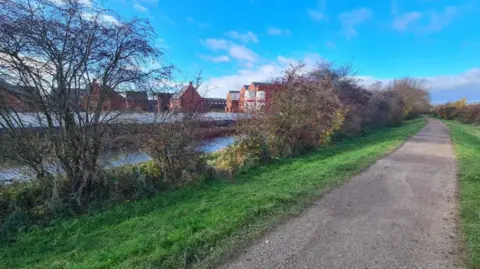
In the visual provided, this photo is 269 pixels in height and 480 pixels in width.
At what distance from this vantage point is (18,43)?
4.50 metres

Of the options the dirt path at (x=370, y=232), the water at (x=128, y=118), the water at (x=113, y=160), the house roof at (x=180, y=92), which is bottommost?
the dirt path at (x=370, y=232)

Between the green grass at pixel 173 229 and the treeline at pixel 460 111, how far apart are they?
4689 centimetres

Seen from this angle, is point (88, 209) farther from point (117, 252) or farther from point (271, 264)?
point (271, 264)

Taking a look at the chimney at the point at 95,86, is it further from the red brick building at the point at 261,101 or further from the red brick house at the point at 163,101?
the red brick building at the point at 261,101

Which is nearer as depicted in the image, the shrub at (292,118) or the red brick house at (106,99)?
the red brick house at (106,99)

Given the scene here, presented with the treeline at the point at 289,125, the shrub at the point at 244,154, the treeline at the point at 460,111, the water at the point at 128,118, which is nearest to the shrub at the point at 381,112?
the treeline at the point at 289,125

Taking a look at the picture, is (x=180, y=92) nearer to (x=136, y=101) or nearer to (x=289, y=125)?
(x=136, y=101)

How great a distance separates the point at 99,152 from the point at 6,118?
1756 mm

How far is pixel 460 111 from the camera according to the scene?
44.0 m

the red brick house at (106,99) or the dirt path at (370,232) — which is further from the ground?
the red brick house at (106,99)

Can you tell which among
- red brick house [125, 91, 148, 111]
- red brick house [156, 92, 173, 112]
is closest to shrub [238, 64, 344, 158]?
red brick house [156, 92, 173, 112]

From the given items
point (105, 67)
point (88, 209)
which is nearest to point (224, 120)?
point (105, 67)

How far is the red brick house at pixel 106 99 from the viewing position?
557 centimetres

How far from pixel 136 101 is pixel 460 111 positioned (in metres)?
58.0
